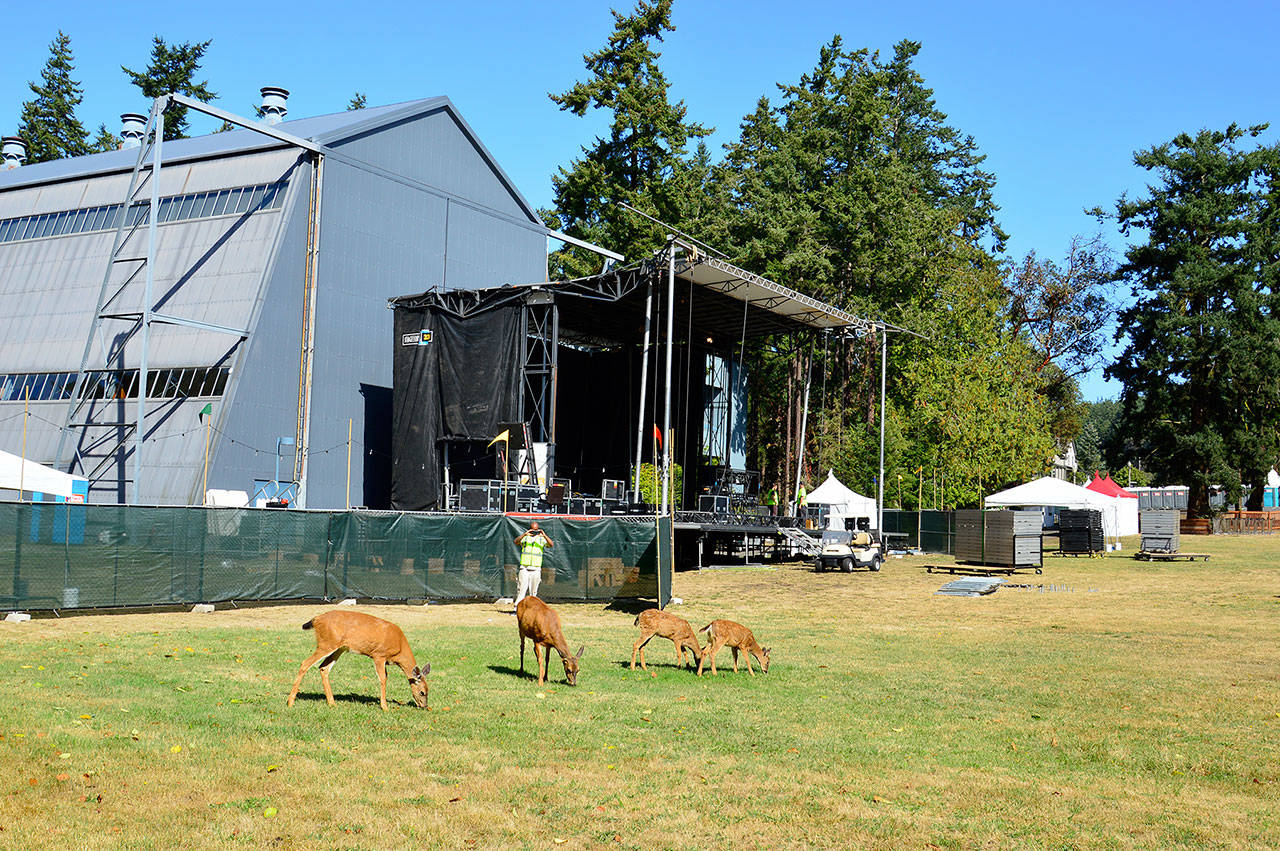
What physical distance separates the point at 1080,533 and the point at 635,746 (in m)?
37.7

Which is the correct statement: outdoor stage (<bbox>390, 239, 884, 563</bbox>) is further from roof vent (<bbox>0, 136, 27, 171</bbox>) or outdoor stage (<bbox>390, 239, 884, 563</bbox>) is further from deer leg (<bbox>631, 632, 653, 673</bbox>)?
roof vent (<bbox>0, 136, 27, 171</bbox>)

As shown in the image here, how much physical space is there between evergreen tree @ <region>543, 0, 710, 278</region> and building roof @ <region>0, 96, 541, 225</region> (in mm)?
11624

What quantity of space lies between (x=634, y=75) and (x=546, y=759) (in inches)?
2215

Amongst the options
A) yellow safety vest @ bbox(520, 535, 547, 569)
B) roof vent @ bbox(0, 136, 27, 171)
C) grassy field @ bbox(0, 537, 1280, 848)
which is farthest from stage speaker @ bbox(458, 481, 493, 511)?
roof vent @ bbox(0, 136, 27, 171)

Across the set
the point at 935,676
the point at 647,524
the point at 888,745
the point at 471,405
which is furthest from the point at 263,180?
the point at 888,745

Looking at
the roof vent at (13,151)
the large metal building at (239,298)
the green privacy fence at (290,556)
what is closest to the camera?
the green privacy fence at (290,556)

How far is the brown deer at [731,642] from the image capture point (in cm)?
1316

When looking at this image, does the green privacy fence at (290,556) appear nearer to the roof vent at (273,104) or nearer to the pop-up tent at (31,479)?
the pop-up tent at (31,479)

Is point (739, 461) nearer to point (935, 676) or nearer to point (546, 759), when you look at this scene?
point (935, 676)

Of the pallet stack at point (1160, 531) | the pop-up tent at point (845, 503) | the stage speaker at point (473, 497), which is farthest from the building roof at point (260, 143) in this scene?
the pallet stack at point (1160, 531)

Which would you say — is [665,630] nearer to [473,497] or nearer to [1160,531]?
[473,497]

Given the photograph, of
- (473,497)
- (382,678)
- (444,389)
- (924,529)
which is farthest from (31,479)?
(924,529)

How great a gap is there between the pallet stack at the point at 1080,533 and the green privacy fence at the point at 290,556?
84.8ft

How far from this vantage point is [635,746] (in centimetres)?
921
